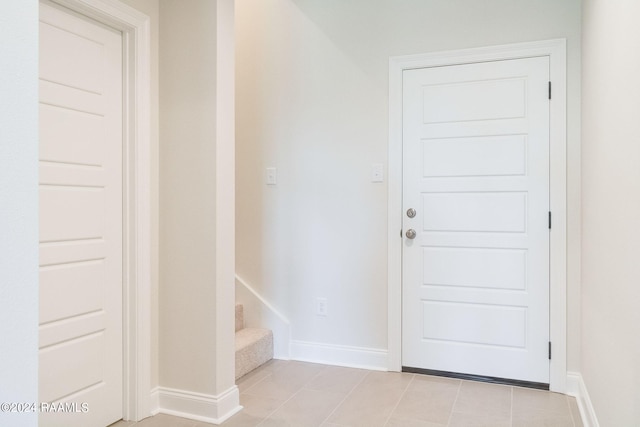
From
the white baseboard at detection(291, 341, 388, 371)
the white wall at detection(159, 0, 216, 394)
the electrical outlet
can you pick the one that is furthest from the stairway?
the white wall at detection(159, 0, 216, 394)

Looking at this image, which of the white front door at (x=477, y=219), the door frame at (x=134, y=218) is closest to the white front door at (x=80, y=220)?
the door frame at (x=134, y=218)

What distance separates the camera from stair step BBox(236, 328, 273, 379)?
2.92m

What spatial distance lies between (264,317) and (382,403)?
45.6 inches

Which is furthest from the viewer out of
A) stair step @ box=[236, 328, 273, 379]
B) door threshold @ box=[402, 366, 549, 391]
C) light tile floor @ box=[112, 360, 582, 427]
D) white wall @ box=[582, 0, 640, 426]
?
stair step @ box=[236, 328, 273, 379]

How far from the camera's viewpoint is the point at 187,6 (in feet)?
7.74

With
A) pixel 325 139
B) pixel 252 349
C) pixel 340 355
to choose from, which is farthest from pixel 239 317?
pixel 325 139

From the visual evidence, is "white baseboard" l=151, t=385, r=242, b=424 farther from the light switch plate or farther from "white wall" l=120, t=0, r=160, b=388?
the light switch plate

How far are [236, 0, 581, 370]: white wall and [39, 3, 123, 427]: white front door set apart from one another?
1.25 meters

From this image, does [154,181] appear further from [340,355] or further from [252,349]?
[340,355]

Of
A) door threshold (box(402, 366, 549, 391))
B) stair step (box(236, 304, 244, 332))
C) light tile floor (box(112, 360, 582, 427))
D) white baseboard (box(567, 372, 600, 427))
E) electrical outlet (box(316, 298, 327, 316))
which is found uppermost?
electrical outlet (box(316, 298, 327, 316))

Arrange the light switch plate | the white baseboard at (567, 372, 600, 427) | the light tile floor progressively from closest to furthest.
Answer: the white baseboard at (567, 372, 600, 427) → the light tile floor → the light switch plate

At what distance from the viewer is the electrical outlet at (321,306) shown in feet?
10.5

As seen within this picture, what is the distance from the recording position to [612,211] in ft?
5.53

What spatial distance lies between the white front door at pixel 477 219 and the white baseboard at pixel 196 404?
1193mm
